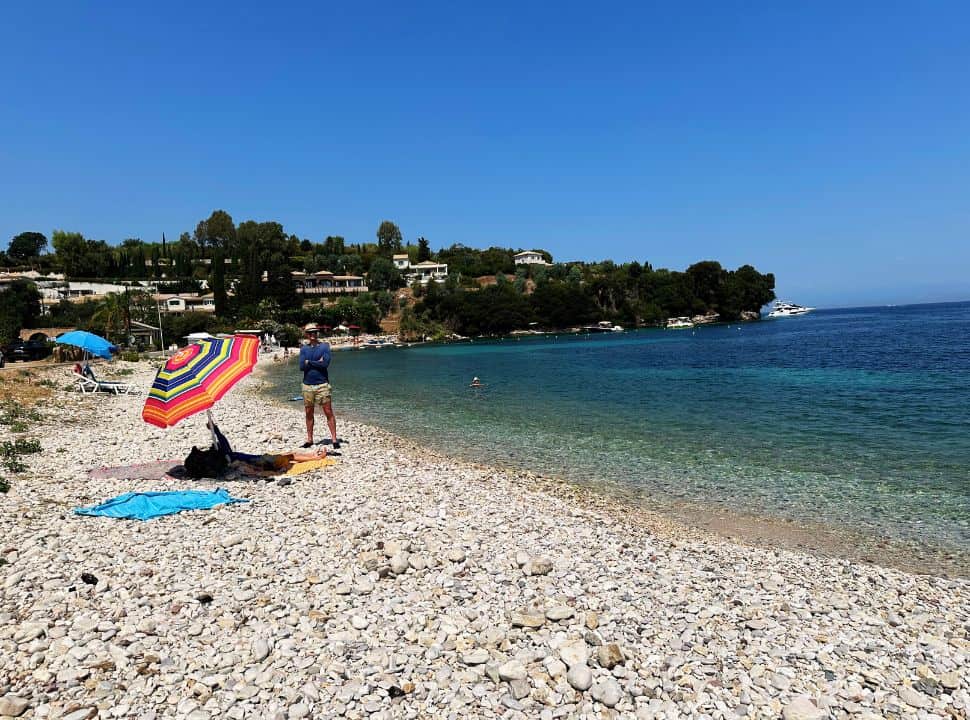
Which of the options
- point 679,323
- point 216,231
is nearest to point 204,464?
point 679,323

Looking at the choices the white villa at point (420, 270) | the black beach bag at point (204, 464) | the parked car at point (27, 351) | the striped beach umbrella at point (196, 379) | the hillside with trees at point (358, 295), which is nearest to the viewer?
the striped beach umbrella at point (196, 379)

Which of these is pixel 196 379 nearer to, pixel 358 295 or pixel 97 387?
pixel 97 387

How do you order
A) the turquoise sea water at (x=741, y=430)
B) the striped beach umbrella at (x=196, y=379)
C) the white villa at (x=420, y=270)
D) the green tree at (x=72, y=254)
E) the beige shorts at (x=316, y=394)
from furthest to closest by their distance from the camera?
1. the white villa at (x=420, y=270)
2. the green tree at (x=72, y=254)
3. the beige shorts at (x=316, y=394)
4. the turquoise sea water at (x=741, y=430)
5. the striped beach umbrella at (x=196, y=379)

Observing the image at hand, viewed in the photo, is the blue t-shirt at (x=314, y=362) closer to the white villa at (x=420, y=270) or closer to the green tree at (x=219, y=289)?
the green tree at (x=219, y=289)

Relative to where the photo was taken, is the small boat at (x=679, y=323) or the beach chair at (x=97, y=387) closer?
the beach chair at (x=97, y=387)

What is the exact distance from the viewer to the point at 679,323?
130 meters

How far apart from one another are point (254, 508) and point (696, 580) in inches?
298

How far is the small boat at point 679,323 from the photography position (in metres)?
126

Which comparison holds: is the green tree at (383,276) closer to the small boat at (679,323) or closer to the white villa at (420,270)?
the white villa at (420,270)

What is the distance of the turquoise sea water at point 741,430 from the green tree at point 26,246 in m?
148

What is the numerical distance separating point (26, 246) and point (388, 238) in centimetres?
9522

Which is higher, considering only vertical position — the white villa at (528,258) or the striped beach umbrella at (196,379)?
the white villa at (528,258)

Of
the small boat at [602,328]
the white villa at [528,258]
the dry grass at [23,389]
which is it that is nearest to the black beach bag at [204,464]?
the dry grass at [23,389]

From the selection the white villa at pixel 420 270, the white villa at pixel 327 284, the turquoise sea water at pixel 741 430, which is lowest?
the turquoise sea water at pixel 741 430
